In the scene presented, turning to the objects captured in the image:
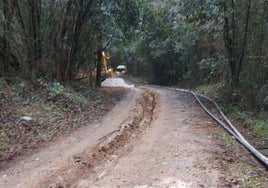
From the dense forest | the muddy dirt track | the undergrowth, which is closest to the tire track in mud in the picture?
the muddy dirt track

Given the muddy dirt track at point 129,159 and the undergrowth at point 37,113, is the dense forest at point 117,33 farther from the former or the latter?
the muddy dirt track at point 129,159

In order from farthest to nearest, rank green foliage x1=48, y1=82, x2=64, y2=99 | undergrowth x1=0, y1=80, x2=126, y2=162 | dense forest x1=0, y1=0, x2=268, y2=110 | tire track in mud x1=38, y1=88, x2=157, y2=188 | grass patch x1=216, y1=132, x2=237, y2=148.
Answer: green foliage x1=48, y1=82, x2=64, y2=99
dense forest x1=0, y1=0, x2=268, y2=110
undergrowth x1=0, y1=80, x2=126, y2=162
grass patch x1=216, y1=132, x2=237, y2=148
tire track in mud x1=38, y1=88, x2=157, y2=188

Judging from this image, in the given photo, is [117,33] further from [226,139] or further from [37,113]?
[226,139]

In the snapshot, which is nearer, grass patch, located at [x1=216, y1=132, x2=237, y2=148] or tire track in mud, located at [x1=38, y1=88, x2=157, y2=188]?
tire track in mud, located at [x1=38, y1=88, x2=157, y2=188]

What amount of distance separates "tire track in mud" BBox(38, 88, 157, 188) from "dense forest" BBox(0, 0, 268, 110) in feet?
13.8

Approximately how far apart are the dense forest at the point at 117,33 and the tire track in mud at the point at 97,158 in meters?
4.22

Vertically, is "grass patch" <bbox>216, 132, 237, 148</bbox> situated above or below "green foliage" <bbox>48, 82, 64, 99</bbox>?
below

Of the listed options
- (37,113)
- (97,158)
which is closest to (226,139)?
(97,158)

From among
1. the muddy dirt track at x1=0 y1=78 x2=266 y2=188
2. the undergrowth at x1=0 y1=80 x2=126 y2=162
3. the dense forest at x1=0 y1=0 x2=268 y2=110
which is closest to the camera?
the muddy dirt track at x1=0 y1=78 x2=266 y2=188

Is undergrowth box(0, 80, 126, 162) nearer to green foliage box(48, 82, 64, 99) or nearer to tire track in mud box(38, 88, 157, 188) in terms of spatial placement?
green foliage box(48, 82, 64, 99)

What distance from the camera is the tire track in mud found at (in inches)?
247

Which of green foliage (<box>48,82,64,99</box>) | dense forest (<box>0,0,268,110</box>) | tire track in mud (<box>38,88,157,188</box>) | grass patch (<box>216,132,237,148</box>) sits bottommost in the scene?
tire track in mud (<box>38,88,157,188</box>)

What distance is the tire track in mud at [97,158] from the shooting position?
20.5 ft

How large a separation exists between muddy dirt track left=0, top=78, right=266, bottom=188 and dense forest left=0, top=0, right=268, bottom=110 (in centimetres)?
368
